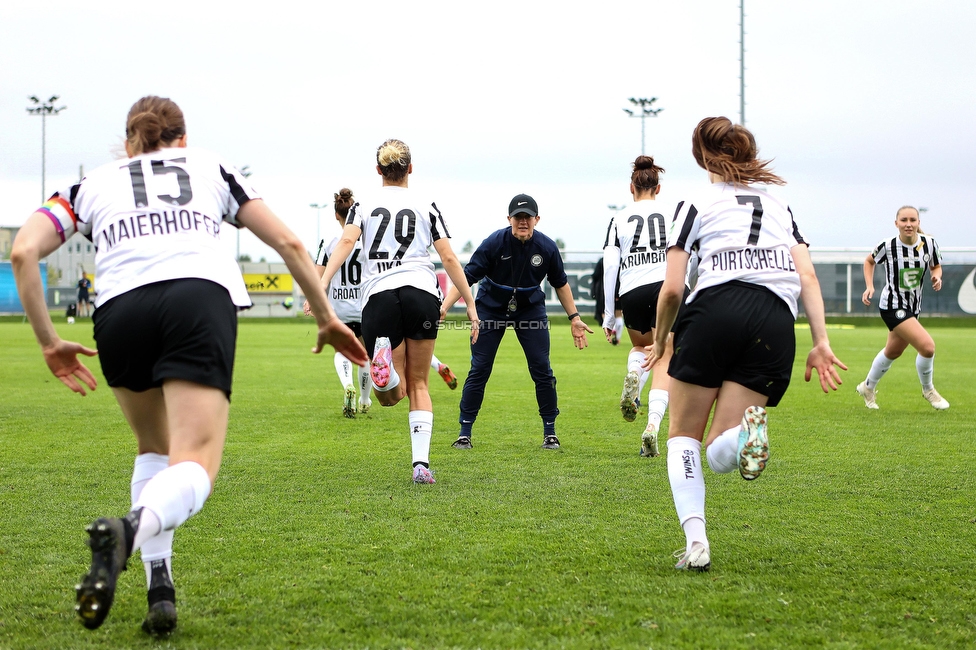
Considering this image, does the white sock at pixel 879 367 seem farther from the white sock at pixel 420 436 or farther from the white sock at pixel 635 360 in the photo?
the white sock at pixel 420 436

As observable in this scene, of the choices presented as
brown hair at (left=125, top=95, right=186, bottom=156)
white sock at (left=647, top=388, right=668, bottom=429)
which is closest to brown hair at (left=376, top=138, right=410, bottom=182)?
white sock at (left=647, top=388, right=668, bottom=429)

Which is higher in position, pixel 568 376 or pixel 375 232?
pixel 375 232

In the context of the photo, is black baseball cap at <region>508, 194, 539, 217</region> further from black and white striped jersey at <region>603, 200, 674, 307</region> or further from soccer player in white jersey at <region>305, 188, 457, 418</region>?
soccer player in white jersey at <region>305, 188, 457, 418</region>

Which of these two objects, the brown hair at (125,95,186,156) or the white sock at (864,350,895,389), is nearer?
the brown hair at (125,95,186,156)

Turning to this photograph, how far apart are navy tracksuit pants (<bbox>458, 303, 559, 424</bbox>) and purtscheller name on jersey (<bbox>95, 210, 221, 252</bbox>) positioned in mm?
4752

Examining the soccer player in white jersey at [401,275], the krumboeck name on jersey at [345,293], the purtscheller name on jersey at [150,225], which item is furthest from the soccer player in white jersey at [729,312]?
the krumboeck name on jersey at [345,293]

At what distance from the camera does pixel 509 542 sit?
15.3 feet

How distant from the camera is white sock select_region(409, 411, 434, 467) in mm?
6355

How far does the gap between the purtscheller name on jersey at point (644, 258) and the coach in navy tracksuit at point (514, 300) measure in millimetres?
549

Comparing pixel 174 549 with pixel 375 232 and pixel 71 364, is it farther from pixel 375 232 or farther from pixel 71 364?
pixel 375 232

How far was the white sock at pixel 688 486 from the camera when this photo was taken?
4246 millimetres

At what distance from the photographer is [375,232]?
248 inches

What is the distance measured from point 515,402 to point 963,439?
4.75m

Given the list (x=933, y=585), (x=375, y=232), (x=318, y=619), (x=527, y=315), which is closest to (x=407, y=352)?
(x=375, y=232)
